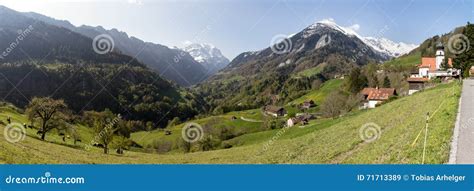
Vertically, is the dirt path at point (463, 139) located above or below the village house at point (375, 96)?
below

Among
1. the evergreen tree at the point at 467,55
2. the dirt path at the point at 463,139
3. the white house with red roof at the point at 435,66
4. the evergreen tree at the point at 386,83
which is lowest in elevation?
the dirt path at the point at 463,139

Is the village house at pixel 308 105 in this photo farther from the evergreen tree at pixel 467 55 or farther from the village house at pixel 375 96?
the evergreen tree at pixel 467 55

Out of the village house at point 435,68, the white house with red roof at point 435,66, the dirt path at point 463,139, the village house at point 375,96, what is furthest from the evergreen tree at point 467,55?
the white house with red roof at point 435,66

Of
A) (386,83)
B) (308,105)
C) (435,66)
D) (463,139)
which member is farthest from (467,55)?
(308,105)

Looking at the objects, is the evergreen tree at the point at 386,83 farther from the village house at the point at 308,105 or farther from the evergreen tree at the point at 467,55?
the evergreen tree at the point at 467,55

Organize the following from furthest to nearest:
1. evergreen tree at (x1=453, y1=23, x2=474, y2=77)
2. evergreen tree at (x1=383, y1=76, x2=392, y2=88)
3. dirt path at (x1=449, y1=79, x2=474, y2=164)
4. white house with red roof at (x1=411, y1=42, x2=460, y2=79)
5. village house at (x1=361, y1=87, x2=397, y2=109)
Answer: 1. evergreen tree at (x1=383, y1=76, x2=392, y2=88)
2. white house with red roof at (x1=411, y1=42, x2=460, y2=79)
3. village house at (x1=361, y1=87, x2=397, y2=109)
4. evergreen tree at (x1=453, y1=23, x2=474, y2=77)
5. dirt path at (x1=449, y1=79, x2=474, y2=164)

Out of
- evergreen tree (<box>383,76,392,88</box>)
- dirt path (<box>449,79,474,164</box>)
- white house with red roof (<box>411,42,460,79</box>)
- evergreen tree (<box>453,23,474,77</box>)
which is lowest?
dirt path (<box>449,79,474,164</box>)

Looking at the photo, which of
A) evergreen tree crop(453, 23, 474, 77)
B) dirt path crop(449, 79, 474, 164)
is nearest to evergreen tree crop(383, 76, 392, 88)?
evergreen tree crop(453, 23, 474, 77)

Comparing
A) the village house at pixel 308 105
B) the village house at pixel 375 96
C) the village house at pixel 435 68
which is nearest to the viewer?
the village house at pixel 375 96

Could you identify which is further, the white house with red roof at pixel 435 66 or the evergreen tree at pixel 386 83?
the evergreen tree at pixel 386 83

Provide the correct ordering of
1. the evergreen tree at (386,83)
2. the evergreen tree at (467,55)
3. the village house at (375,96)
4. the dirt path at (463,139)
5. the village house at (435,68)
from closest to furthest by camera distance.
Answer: the dirt path at (463,139), the evergreen tree at (467,55), the village house at (375,96), the village house at (435,68), the evergreen tree at (386,83)

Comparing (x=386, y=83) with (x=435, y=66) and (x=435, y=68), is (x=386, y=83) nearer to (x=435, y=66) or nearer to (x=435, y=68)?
(x=435, y=68)

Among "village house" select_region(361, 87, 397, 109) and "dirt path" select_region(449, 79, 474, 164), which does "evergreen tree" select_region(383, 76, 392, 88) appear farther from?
"dirt path" select_region(449, 79, 474, 164)
